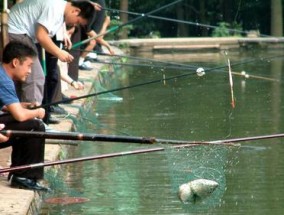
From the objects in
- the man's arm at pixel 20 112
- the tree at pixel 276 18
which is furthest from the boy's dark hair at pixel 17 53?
the tree at pixel 276 18

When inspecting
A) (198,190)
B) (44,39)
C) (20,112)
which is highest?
(44,39)

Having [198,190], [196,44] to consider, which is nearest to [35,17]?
[198,190]

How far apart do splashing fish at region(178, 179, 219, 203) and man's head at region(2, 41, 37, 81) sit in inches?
59.6

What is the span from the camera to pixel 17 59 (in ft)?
25.8

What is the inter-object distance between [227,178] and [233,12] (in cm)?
2795

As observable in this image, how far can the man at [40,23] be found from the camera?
9711mm

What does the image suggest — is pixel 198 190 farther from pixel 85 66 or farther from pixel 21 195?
pixel 85 66

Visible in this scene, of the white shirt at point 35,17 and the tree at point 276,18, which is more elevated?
the white shirt at point 35,17

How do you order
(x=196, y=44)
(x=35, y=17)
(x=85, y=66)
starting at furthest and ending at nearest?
1. (x=196, y=44)
2. (x=85, y=66)
3. (x=35, y=17)

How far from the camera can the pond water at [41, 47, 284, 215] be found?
7.82m

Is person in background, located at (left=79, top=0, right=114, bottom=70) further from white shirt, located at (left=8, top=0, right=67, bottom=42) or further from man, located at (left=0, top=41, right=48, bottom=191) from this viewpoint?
man, located at (left=0, top=41, right=48, bottom=191)

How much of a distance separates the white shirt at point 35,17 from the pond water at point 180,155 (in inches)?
50.9

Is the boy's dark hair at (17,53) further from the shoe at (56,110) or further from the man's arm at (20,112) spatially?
the shoe at (56,110)

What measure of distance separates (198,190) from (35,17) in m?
2.78
